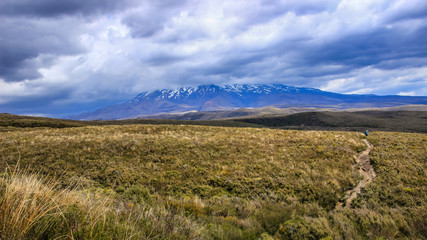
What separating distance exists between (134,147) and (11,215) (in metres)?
14.8

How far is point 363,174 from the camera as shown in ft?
42.9

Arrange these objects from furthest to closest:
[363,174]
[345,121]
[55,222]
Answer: [345,121]
[363,174]
[55,222]

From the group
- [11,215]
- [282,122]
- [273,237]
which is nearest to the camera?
[11,215]

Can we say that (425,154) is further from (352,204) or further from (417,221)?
(417,221)

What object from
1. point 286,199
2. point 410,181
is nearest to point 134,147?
point 286,199

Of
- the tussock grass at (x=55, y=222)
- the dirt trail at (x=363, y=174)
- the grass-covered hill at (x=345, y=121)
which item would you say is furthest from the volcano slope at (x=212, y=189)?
the grass-covered hill at (x=345, y=121)

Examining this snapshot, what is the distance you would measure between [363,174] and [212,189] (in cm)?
959

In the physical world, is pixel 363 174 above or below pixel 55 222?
below

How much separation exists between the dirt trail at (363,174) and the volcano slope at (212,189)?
0.27 meters

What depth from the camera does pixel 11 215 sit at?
2996 mm

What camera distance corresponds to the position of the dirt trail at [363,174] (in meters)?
9.81

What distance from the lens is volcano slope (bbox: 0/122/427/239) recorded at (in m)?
Result: 3.81

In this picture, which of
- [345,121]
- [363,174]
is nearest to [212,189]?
[363,174]

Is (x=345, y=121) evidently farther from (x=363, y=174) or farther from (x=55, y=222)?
(x=55, y=222)
